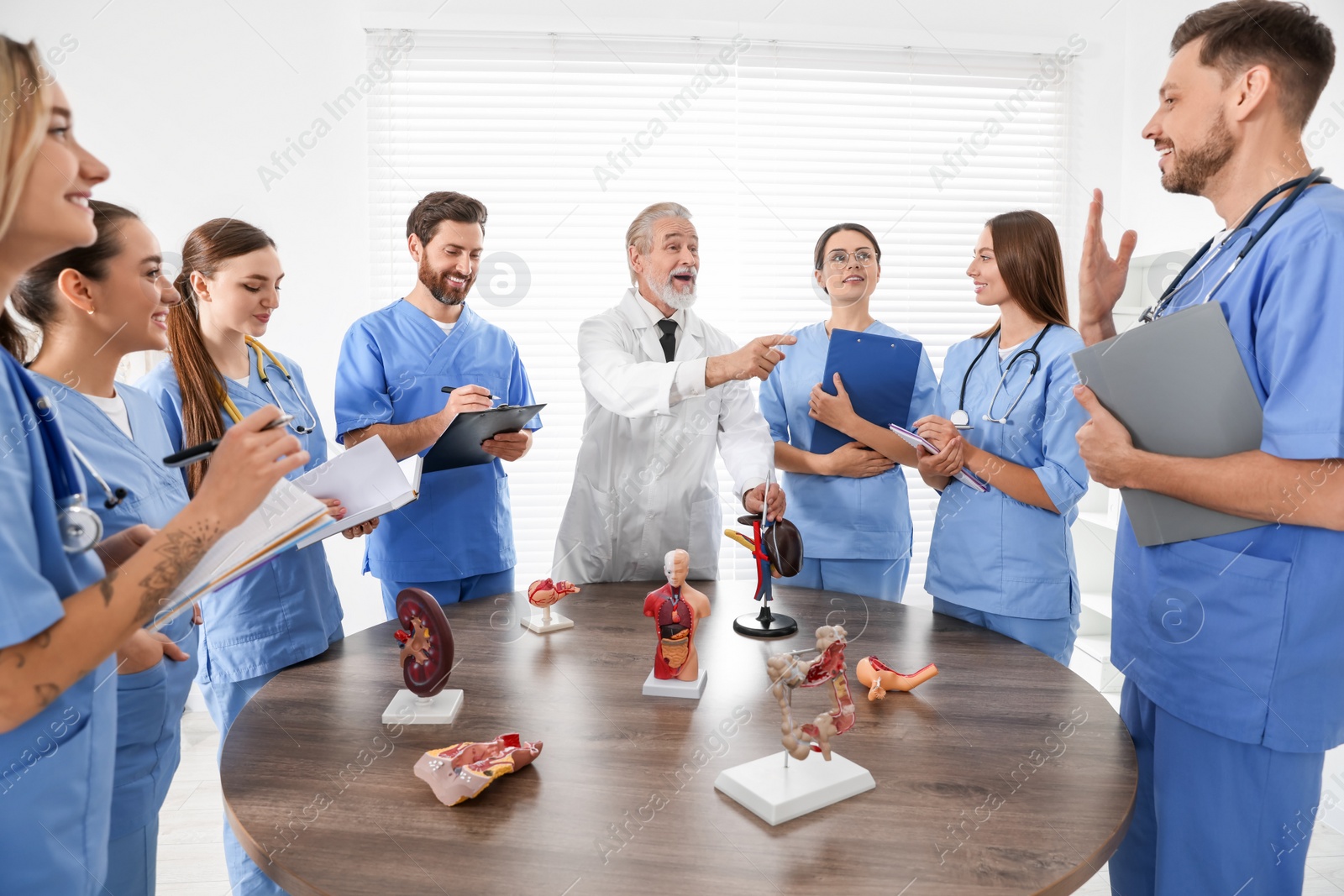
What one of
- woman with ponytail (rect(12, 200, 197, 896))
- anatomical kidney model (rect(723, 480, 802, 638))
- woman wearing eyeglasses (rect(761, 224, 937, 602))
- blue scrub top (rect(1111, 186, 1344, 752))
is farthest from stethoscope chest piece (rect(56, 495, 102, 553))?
woman wearing eyeglasses (rect(761, 224, 937, 602))

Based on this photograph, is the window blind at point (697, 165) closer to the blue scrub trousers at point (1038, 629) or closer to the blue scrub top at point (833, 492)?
the blue scrub top at point (833, 492)

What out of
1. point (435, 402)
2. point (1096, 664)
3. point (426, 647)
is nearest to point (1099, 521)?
point (1096, 664)

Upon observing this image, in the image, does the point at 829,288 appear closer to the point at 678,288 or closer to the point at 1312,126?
the point at 678,288

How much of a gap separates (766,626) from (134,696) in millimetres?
1306

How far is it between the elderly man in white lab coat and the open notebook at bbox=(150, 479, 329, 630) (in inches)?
50.7

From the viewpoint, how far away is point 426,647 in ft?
4.80

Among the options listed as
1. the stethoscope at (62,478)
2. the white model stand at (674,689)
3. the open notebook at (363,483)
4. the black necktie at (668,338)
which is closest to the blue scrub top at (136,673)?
the open notebook at (363,483)

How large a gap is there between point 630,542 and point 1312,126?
111 inches

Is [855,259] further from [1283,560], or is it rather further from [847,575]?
[1283,560]

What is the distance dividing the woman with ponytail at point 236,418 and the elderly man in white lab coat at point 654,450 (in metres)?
0.68

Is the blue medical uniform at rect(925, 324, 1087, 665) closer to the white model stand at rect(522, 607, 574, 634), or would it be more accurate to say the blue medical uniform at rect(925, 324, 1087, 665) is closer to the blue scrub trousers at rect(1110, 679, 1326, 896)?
the blue scrub trousers at rect(1110, 679, 1326, 896)

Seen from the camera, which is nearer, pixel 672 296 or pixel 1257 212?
pixel 1257 212

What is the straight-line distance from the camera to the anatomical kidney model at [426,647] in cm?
145

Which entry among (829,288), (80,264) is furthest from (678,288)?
(80,264)
